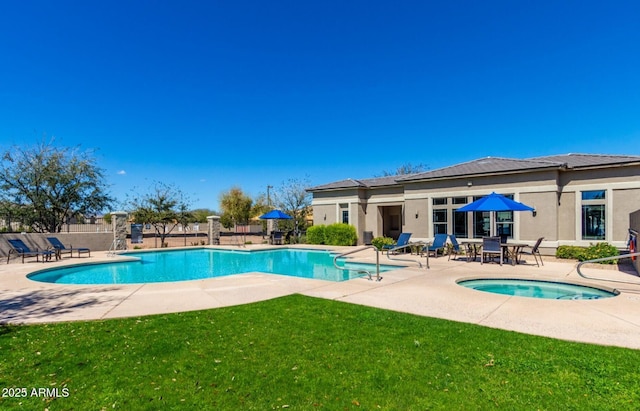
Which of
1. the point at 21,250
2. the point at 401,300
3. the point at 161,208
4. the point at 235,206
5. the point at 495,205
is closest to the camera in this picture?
the point at 401,300

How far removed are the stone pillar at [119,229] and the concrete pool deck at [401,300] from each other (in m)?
8.82

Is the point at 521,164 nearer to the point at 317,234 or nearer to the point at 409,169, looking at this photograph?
the point at 317,234

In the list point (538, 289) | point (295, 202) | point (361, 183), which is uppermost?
point (361, 183)

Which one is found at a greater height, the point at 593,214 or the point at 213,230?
the point at 593,214

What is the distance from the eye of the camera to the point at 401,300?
7.08 m

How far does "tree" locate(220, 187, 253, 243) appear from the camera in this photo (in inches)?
1592

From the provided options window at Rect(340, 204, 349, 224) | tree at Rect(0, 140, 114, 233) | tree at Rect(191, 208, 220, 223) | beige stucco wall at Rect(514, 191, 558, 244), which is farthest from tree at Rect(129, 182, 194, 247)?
beige stucco wall at Rect(514, 191, 558, 244)

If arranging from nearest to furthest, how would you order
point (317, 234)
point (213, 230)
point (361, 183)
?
point (317, 234) < point (361, 183) < point (213, 230)

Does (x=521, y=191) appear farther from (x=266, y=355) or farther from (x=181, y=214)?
(x=181, y=214)

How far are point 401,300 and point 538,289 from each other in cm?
462

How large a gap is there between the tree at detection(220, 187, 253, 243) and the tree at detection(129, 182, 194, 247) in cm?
1606

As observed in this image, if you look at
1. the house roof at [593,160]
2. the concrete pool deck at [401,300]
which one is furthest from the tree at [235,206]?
the house roof at [593,160]

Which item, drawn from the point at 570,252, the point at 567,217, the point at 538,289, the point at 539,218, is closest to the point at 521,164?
the point at 539,218

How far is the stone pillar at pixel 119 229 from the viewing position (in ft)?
64.0
